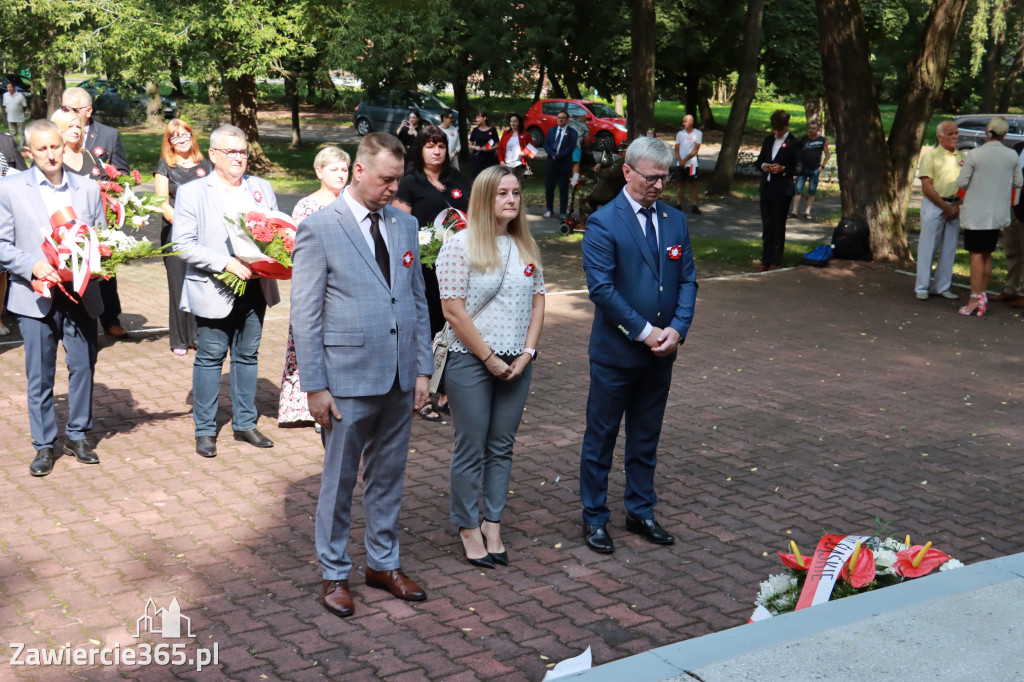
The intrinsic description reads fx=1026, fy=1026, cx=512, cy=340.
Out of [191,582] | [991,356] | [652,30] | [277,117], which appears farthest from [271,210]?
[277,117]

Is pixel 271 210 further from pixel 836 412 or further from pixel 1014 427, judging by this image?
pixel 1014 427

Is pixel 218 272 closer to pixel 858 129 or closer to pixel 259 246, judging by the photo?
pixel 259 246

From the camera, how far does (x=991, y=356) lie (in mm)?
10031

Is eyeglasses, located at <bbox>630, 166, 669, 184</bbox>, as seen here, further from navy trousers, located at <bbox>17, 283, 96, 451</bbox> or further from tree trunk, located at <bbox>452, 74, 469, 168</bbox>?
tree trunk, located at <bbox>452, 74, 469, 168</bbox>

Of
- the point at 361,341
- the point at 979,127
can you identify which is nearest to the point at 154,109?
the point at 979,127

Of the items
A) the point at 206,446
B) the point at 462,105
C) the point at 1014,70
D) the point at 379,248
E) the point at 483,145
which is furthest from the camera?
the point at 1014,70

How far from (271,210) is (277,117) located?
133 feet

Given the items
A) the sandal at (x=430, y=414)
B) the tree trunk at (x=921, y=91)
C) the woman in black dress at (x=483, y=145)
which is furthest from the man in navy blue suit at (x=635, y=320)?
the woman in black dress at (x=483, y=145)

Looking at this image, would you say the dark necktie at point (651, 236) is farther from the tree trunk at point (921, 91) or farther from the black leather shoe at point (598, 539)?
the tree trunk at point (921, 91)

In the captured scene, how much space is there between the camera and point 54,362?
21.3 ft

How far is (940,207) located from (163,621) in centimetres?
1042

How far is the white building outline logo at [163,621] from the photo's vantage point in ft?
14.8

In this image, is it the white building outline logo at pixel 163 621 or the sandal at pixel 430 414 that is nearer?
the white building outline logo at pixel 163 621

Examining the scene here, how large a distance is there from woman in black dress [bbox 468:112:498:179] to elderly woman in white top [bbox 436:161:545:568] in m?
14.8
